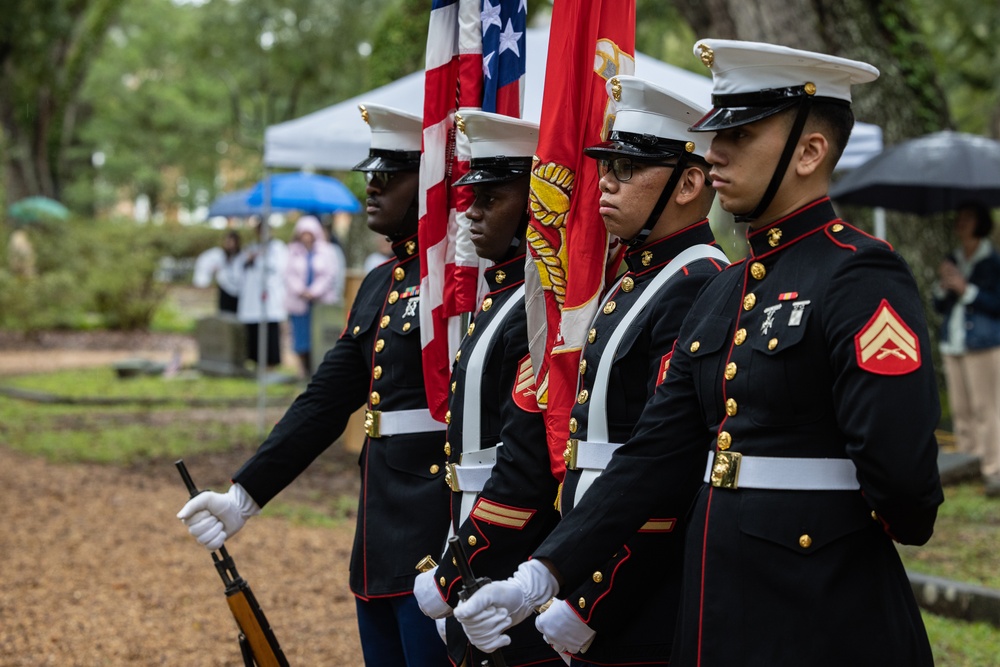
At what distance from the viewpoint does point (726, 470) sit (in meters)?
2.48

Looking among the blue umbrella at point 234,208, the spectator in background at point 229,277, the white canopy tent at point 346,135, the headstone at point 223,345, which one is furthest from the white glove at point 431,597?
the blue umbrella at point 234,208

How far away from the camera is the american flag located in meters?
3.70

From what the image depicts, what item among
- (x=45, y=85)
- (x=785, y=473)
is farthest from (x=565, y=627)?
(x=45, y=85)

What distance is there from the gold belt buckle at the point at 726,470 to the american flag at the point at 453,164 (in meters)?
1.30

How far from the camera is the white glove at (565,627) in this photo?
2869 millimetres

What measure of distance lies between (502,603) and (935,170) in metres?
7.32

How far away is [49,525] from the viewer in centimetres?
850

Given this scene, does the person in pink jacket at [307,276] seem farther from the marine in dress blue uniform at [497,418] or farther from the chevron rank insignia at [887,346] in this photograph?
the chevron rank insignia at [887,346]

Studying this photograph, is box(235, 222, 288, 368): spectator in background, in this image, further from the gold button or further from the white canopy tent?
the gold button

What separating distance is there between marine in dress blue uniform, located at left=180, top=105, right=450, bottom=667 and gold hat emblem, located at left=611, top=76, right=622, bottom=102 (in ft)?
3.46

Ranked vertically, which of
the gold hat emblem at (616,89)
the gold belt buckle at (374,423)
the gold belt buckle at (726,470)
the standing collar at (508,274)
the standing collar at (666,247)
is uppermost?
the gold hat emblem at (616,89)

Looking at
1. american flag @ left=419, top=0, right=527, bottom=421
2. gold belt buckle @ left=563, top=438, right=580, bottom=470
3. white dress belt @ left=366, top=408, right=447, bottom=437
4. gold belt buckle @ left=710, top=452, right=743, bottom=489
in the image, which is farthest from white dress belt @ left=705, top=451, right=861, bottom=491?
white dress belt @ left=366, top=408, right=447, bottom=437

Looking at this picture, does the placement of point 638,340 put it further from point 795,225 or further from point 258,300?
point 258,300

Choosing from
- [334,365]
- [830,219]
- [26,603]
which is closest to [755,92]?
[830,219]
